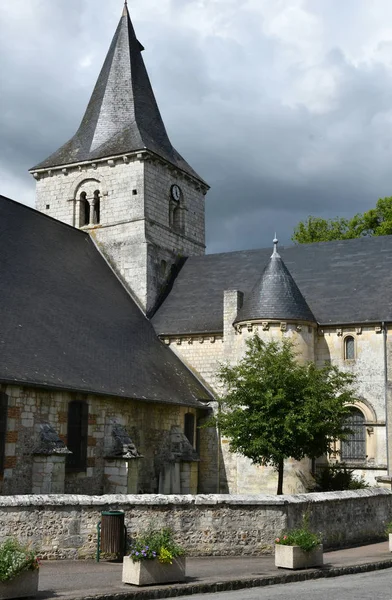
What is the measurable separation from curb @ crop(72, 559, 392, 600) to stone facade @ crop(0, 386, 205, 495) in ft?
27.2

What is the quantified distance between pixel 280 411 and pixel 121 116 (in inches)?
700

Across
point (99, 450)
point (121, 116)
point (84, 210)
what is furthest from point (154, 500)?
point (121, 116)

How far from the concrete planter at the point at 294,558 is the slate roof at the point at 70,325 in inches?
328

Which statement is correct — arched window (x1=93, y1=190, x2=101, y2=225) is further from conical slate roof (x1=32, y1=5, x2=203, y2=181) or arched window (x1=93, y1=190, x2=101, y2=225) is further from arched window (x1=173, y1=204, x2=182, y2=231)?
arched window (x1=173, y1=204, x2=182, y2=231)

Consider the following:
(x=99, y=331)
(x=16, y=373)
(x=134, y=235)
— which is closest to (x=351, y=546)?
(x=16, y=373)

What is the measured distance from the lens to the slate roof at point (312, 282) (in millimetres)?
26938

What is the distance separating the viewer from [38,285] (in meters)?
24.2

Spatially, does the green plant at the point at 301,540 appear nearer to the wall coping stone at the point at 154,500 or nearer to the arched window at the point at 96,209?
the wall coping stone at the point at 154,500

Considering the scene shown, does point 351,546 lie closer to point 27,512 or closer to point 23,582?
point 27,512

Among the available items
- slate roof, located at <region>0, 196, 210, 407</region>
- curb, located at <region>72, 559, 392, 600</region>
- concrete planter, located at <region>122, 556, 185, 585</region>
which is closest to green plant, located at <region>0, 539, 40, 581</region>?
curb, located at <region>72, 559, 392, 600</region>

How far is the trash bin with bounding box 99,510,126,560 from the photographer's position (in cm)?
1321

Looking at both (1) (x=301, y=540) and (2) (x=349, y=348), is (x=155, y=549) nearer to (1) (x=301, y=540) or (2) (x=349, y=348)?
(1) (x=301, y=540)

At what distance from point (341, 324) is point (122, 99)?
15.2 m

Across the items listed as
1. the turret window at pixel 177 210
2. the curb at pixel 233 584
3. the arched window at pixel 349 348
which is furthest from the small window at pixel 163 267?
the curb at pixel 233 584
